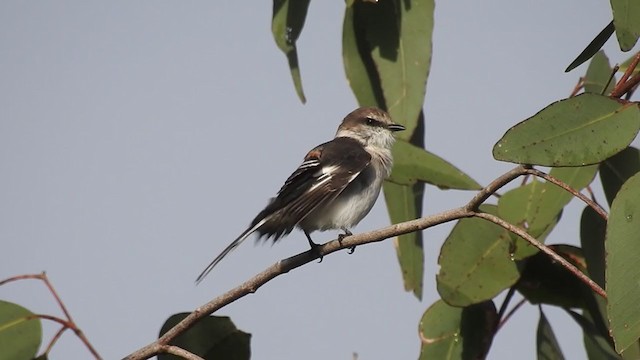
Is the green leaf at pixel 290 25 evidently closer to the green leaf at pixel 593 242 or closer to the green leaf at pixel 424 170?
the green leaf at pixel 424 170

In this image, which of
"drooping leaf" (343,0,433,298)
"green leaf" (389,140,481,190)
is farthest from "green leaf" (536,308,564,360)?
"green leaf" (389,140,481,190)

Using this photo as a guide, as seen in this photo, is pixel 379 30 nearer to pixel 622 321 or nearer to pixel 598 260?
pixel 598 260

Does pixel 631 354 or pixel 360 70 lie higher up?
pixel 360 70

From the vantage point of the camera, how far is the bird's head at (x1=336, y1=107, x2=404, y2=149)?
4605 millimetres

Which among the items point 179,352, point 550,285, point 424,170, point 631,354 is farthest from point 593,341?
point 179,352

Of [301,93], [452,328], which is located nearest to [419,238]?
[452,328]

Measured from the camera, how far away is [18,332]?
11.3 ft

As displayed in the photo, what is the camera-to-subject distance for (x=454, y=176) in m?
3.61

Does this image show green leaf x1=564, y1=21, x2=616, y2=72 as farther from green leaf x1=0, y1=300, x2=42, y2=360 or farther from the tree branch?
green leaf x1=0, y1=300, x2=42, y2=360

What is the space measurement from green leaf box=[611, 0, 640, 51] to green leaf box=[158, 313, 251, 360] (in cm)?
165

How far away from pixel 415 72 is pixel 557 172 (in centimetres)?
71

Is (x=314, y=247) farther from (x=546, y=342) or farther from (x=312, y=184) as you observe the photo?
(x=546, y=342)

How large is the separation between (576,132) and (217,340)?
58.9 inches

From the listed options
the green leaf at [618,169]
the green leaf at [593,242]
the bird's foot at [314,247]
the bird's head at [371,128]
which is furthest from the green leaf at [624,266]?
the bird's head at [371,128]
